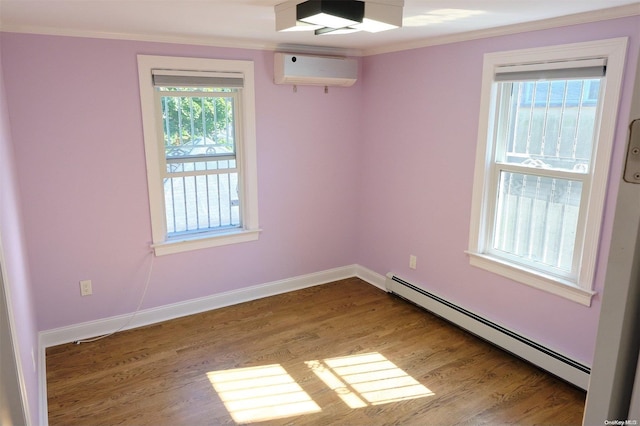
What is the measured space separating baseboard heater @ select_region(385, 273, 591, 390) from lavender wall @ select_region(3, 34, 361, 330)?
1095 mm

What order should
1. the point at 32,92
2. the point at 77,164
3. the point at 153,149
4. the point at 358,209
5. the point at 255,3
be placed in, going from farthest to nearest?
the point at 358,209
the point at 153,149
the point at 77,164
the point at 32,92
the point at 255,3

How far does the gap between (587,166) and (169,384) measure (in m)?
2.92

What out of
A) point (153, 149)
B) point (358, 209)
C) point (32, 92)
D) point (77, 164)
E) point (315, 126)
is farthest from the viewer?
point (358, 209)

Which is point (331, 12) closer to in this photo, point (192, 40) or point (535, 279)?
point (192, 40)

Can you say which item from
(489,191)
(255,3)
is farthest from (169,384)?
(489,191)

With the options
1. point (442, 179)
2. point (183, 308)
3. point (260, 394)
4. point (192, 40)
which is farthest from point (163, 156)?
point (442, 179)

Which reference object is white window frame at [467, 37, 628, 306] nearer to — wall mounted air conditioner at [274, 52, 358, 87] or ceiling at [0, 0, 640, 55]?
ceiling at [0, 0, 640, 55]

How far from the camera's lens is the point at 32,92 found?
2914 millimetres

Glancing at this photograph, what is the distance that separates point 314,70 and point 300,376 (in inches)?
96.8

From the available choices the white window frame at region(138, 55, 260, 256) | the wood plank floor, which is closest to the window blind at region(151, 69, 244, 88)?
the white window frame at region(138, 55, 260, 256)

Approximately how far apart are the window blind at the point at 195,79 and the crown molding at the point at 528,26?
1.34 metres

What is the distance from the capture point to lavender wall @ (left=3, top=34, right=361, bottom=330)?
2977mm

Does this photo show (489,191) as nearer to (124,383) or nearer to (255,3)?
(255,3)

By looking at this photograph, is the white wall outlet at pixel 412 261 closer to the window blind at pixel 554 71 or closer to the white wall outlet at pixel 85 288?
the window blind at pixel 554 71
